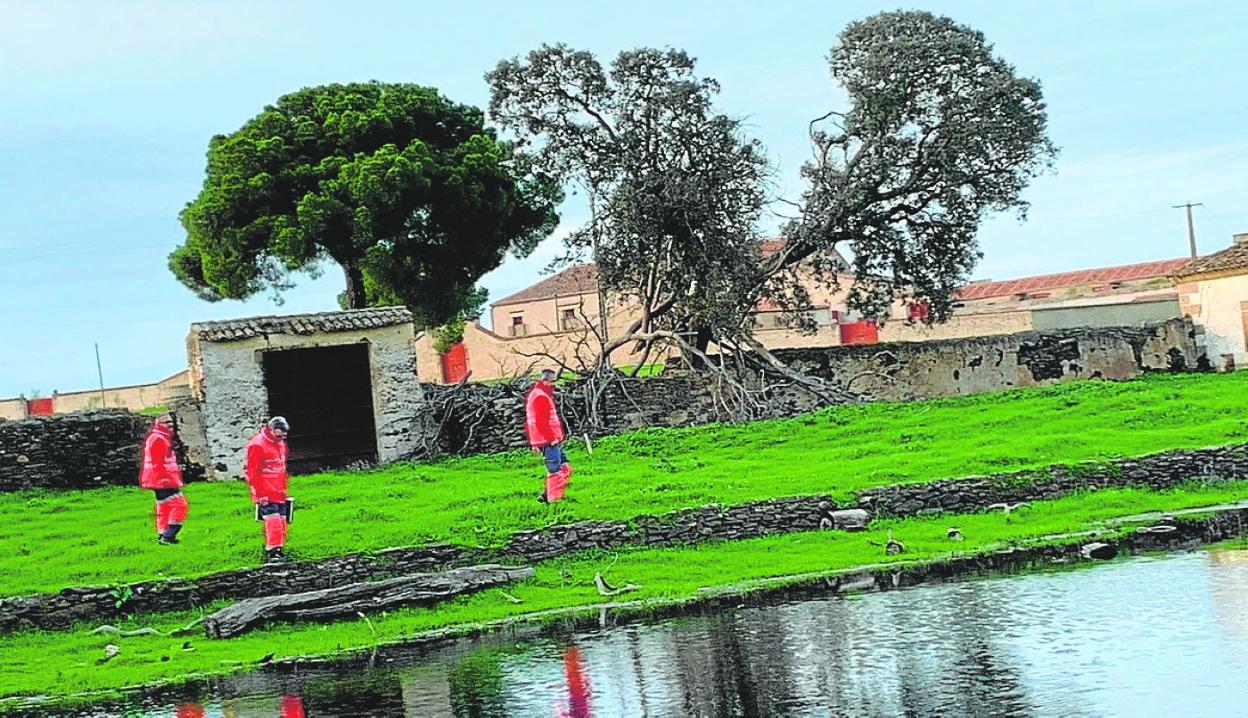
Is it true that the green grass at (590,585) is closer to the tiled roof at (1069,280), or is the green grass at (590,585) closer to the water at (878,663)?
the water at (878,663)

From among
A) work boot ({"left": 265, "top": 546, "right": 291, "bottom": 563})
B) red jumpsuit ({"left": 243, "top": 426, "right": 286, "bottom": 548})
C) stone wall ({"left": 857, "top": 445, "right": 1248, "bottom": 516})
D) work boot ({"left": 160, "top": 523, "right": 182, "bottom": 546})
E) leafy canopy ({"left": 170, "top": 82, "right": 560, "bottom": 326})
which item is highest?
leafy canopy ({"left": 170, "top": 82, "right": 560, "bottom": 326})

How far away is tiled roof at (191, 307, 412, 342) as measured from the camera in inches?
1171

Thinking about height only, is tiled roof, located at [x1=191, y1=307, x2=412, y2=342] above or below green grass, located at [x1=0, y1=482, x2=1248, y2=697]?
above

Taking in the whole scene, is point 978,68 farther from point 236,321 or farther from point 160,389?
point 160,389

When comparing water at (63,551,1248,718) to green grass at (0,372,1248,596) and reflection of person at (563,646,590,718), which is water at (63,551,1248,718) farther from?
green grass at (0,372,1248,596)

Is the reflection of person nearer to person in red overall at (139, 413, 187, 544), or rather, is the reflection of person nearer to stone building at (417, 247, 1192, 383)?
person in red overall at (139, 413, 187, 544)

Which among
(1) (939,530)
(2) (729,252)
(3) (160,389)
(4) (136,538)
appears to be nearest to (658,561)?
(1) (939,530)

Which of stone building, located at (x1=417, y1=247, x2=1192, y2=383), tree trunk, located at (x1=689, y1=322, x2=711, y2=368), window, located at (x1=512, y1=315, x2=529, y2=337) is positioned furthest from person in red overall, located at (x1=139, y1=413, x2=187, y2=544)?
window, located at (x1=512, y1=315, x2=529, y2=337)

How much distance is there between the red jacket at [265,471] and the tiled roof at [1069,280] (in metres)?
56.9

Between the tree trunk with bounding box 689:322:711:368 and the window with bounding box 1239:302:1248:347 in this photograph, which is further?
the window with bounding box 1239:302:1248:347

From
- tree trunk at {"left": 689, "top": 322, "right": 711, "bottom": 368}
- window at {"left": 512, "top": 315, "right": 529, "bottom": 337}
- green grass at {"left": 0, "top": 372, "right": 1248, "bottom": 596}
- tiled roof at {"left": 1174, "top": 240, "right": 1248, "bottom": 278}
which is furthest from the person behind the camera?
window at {"left": 512, "top": 315, "right": 529, "bottom": 337}

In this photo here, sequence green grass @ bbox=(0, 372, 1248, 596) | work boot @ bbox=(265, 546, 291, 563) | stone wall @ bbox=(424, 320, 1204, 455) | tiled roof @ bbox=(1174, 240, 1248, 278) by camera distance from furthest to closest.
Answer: tiled roof @ bbox=(1174, 240, 1248, 278) → stone wall @ bbox=(424, 320, 1204, 455) → green grass @ bbox=(0, 372, 1248, 596) → work boot @ bbox=(265, 546, 291, 563)

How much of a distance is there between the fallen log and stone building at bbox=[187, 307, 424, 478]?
11672mm

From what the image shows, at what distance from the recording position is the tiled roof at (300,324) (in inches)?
1171
